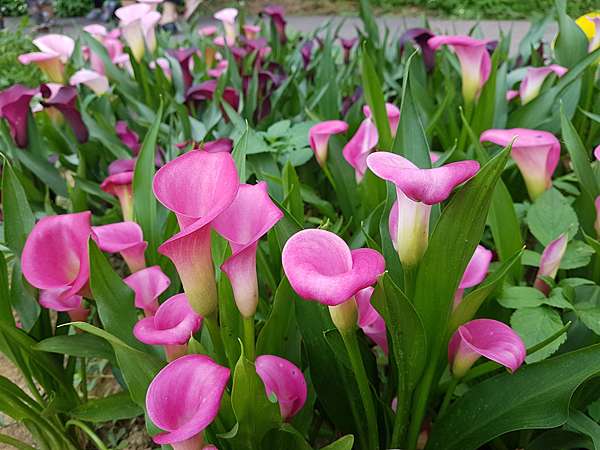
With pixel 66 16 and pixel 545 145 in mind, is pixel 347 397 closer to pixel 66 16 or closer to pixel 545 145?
pixel 545 145

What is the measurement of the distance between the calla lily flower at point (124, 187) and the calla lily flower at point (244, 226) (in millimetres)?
450

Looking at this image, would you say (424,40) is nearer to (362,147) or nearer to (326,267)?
(362,147)

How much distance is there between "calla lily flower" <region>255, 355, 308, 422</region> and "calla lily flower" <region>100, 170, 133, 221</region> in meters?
0.46

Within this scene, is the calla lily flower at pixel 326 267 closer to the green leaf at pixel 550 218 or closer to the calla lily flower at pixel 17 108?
the green leaf at pixel 550 218

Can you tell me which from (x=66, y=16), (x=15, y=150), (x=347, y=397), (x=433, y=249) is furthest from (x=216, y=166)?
(x=66, y=16)

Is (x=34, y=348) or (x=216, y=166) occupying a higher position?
(x=216, y=166)

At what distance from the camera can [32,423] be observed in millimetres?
833

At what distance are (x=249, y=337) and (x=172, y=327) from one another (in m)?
0.08

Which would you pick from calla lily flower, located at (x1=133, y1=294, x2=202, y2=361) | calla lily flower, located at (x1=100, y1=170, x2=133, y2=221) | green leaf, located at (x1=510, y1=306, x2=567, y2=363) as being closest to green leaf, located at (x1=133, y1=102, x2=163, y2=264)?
calla lily flower, located at (x1=100, y1=170, x2=133, y2=221)

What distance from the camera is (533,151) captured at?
33.9 inches

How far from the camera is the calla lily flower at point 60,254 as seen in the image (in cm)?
66


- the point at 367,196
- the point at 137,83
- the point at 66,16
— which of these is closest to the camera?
the point at 367,196

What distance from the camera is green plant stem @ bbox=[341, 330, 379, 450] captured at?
601mm

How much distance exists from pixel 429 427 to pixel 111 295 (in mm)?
419
